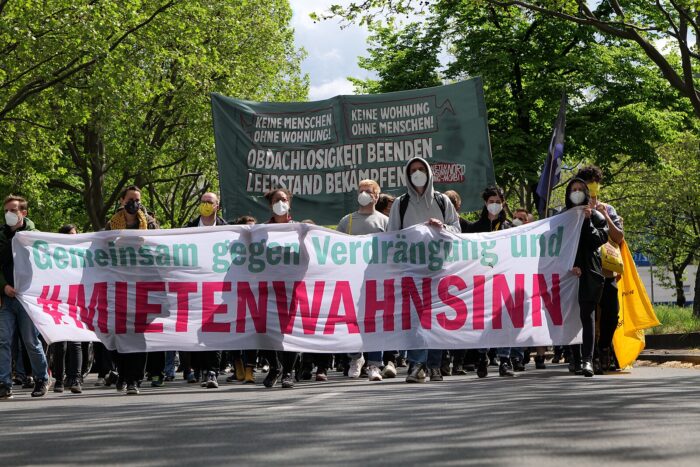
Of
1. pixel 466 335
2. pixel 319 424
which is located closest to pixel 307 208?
pixel 466 335

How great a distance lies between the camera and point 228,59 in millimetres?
37656

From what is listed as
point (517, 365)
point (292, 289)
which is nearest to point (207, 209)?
point (292, 289)

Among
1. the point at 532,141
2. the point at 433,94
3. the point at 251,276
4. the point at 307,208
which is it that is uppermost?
the point at 532,141

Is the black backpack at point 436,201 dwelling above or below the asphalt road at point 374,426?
above

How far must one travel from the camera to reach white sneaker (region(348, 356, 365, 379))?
13.0 meters

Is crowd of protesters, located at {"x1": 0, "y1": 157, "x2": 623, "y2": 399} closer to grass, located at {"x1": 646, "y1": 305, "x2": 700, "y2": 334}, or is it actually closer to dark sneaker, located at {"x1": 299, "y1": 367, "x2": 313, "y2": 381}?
dark sneaker, located at {"x1": 299, "y1": 367, "x2": 313, "y2": 381}

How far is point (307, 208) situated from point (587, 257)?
5.62 meters

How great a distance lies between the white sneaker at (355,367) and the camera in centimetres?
1296

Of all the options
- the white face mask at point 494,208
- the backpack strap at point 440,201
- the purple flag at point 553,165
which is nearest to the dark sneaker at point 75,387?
the backpack strap at point 440,201

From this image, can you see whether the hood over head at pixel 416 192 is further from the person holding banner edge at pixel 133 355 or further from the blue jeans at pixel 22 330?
the blue jeans at pixel 22 330

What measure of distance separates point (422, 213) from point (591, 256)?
174cm

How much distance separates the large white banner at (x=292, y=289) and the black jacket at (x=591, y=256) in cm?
15

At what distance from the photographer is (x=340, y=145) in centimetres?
1709

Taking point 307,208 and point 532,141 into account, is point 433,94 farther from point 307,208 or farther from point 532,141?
point 532,141
